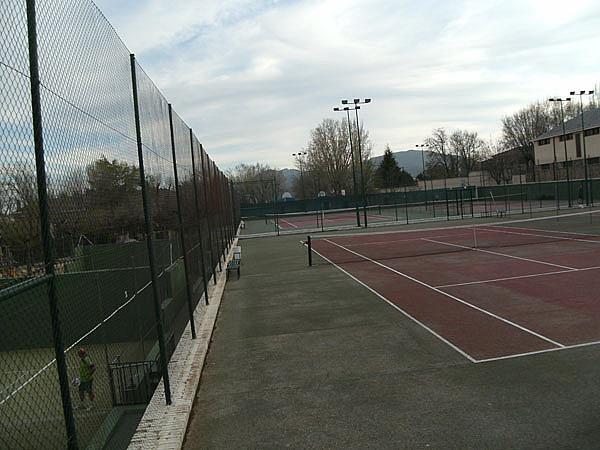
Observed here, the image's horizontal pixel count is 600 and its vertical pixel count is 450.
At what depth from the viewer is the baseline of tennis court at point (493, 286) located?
338 inches

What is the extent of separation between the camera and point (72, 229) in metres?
3.80

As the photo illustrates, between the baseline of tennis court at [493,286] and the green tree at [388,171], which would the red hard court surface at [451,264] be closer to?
the baseline of tennis court at [493,286]

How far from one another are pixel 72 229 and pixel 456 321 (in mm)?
7566

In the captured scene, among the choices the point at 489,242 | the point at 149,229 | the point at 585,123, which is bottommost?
the point at 489,242

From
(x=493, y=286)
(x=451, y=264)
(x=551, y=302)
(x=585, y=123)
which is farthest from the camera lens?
(x=585, y=123)

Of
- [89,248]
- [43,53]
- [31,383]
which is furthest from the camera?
[89,248]

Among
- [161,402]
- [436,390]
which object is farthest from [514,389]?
[161,402]

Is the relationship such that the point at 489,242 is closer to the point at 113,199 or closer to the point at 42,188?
A: the point at 113,199

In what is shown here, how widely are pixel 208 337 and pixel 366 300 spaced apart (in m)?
4.27

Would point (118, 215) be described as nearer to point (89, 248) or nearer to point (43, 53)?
point (89, 248)

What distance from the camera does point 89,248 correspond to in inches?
166

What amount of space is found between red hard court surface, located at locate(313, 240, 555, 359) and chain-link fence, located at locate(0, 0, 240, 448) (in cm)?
448

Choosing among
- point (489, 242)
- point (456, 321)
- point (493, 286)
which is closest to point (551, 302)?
point (493, 286)

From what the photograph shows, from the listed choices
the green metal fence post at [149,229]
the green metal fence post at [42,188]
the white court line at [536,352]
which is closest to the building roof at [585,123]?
the white court line at [536,352]
